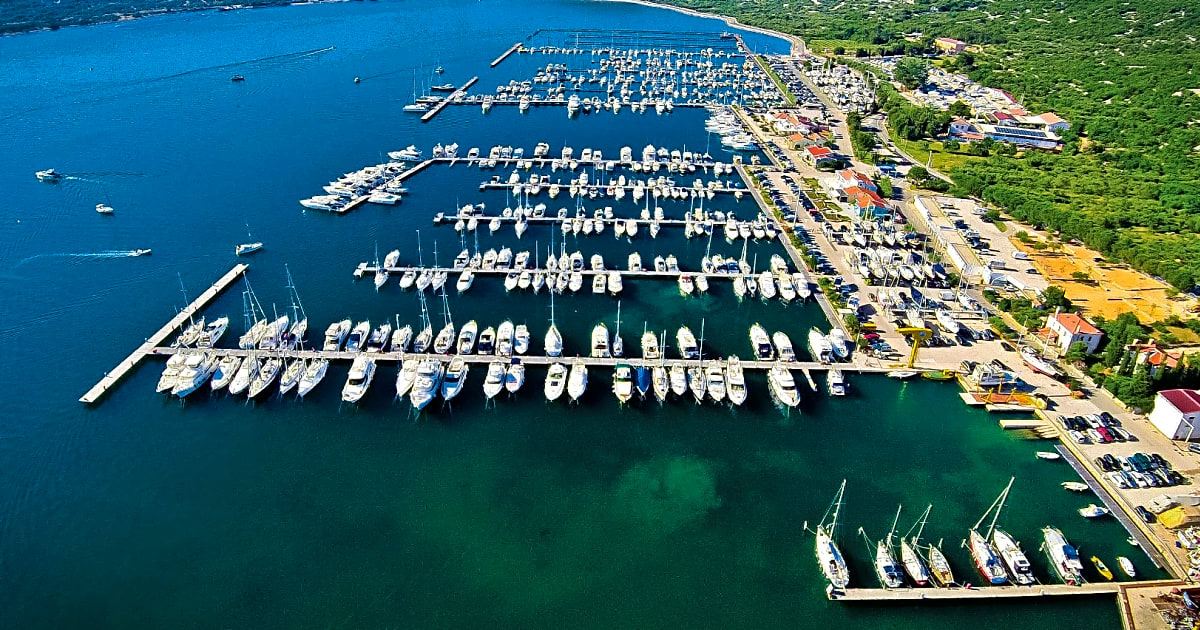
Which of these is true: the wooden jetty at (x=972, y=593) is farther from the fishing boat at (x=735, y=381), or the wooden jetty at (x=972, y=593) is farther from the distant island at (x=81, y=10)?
the distant island at (x=81, y=10)

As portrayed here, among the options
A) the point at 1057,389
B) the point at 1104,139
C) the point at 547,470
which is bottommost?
the point at 547,470

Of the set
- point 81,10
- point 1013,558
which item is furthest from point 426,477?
point 81,10

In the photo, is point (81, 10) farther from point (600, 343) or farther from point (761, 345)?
point (761, 345)

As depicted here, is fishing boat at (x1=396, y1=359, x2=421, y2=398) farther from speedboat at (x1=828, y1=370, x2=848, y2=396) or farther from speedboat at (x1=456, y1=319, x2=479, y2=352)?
speedboat at (x1=828, y1=370, x2=848, y2=396)

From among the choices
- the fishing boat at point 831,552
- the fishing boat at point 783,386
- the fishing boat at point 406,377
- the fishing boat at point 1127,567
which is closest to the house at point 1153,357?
the fishing boat at point 1127,567

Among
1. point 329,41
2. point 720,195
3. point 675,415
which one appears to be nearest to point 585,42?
point 329,41

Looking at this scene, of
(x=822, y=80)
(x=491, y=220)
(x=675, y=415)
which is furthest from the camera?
(x=822, y=80)

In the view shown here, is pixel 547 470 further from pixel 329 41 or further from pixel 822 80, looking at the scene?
pixel 329 41
